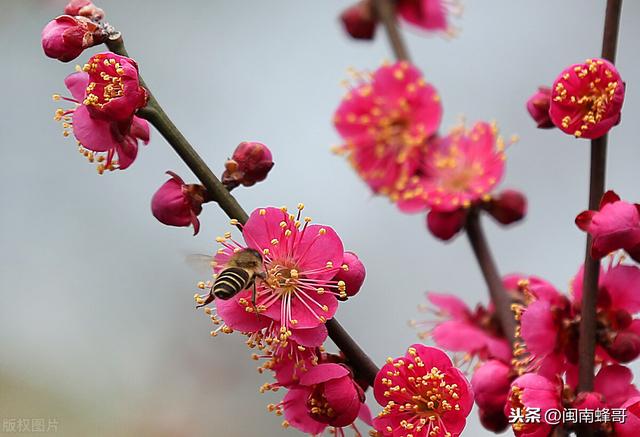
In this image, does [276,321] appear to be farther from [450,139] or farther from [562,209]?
[562,209]

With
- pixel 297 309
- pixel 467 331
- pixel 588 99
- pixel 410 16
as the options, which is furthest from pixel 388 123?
pixel 297 309

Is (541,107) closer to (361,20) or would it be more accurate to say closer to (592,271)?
(592,271)

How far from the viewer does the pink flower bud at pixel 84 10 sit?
117 cm

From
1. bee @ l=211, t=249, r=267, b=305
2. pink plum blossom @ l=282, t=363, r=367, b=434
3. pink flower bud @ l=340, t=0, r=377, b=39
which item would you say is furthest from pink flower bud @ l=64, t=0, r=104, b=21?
pink flower bud @ l=340, t=0, r=377, b=39

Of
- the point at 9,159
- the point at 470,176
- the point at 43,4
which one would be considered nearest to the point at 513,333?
the point at 470,176

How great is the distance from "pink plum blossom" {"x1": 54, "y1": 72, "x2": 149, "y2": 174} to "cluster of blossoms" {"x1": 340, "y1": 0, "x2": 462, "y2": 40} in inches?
32.3

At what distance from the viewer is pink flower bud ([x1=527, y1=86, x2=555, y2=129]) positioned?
1.27m

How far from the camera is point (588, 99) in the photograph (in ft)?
3.93

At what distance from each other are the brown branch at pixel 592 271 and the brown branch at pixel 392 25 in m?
0.65

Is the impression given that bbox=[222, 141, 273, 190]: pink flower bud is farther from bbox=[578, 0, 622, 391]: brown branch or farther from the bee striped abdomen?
bbox=[578, 0, 622, 391]: brown branch

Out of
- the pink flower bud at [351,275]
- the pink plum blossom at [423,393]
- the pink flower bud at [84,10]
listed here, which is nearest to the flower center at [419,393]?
the pink plum blossom at [423,393]

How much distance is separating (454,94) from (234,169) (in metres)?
3.53

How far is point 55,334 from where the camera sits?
138 inches

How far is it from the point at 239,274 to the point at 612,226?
440 millimetres
